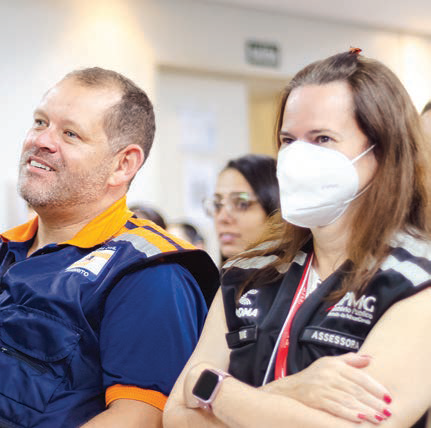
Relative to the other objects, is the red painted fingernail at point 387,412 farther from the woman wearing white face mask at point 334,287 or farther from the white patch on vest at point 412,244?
the white patch on vest at point 412,244

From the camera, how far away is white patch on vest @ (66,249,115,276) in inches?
77.5

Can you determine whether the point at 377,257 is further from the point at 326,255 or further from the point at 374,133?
the point at 374,133

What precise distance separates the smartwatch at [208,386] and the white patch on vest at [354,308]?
259 millimetres

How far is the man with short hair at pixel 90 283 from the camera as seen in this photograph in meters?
1.83

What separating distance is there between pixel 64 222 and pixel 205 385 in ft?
2.85

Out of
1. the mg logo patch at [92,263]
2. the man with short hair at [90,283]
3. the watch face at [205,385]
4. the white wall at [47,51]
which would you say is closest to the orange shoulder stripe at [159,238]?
the man with short hair at [90,283]

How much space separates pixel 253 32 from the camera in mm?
6762

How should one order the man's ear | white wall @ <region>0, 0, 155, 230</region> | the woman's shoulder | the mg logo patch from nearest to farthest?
the woman's shoulder, the mg logo patch, the man's ear, white wall @ <region>0, 0, 155, 230</region>

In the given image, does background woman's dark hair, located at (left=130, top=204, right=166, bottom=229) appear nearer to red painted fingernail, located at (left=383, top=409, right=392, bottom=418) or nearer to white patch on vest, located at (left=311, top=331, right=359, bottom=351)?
white patch on vest, located at (left=311, top=331, right=359, bottom=351)

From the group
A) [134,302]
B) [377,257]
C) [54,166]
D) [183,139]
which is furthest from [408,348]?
[183,139]

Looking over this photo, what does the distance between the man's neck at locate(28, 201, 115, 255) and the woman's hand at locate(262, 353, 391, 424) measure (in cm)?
101

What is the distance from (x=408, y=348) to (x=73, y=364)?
868 millimetres

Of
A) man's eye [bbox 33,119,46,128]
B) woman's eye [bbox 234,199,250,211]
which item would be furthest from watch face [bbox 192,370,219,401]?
woman's eye [bbox 234,199,250,211]

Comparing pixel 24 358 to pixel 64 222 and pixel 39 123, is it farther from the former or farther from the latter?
pixel 39 123
